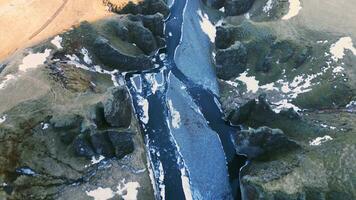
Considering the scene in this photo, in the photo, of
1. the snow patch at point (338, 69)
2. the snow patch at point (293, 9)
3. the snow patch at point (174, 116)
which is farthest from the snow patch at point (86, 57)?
the snow patch at point (338, 69)

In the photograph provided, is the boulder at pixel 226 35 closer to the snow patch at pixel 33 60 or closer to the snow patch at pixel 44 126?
the snow patch at pixel 33 60

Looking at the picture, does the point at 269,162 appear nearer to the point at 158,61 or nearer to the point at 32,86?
the point at 158,61

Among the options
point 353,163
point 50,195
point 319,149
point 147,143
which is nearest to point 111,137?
point 147,143

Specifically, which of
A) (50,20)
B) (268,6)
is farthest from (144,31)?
(268,6)

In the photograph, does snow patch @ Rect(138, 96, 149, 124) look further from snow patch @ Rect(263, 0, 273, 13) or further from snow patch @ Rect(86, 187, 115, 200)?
snow patch @ Rect(263, 0, 273, 13)

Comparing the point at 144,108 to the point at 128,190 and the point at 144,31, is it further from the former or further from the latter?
the point at 128,190

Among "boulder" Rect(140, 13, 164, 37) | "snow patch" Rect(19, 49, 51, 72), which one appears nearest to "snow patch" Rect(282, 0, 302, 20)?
"boulder" Rect(140, 13, 164, 37)
